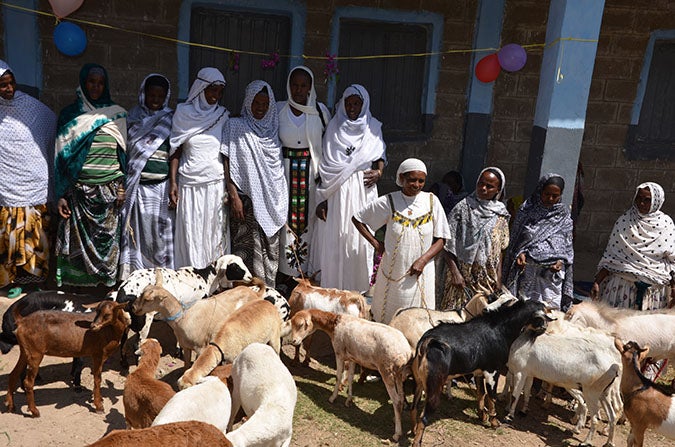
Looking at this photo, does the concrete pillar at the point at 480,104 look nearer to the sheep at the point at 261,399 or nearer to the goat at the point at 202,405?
the sheep at the point at 261,399

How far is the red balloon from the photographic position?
8.66 meters

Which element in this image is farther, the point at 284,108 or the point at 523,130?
the point at 523,130

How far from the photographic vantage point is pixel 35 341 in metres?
4.93

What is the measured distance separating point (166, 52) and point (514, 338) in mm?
5865

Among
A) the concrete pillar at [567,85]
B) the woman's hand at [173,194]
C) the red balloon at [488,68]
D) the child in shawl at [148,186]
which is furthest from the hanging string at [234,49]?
the woman's hand at [173,194]

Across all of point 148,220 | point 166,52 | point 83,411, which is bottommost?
point 83,411

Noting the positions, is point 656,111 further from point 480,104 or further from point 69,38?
point 69,38

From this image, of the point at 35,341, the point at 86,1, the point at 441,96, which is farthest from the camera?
the point at 441,96

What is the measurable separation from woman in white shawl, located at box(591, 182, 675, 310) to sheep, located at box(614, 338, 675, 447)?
1.55 m

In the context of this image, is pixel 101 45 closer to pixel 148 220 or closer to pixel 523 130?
pixel 148 220

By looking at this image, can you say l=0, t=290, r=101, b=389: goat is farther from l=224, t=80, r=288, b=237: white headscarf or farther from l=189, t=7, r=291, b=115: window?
l=189, t=7, r=291, b=115: window

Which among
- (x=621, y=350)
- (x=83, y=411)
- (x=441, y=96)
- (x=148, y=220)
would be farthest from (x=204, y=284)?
(x=441, y=96)

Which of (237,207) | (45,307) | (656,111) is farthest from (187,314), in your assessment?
(656,111)

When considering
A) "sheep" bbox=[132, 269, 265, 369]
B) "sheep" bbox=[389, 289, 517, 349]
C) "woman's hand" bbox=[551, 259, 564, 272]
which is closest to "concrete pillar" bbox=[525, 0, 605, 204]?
"woman's hand" bbox=[551, 259, 564, 272]
